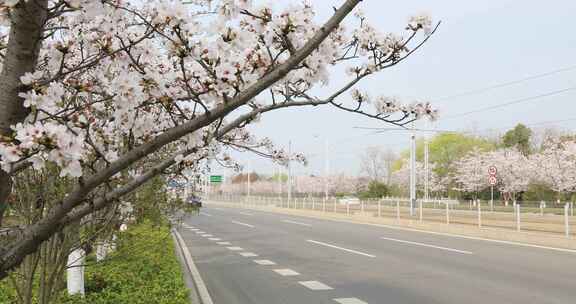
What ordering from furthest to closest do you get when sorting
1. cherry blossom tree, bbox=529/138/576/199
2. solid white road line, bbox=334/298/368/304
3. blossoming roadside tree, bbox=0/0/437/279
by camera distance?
cherry blossom tree, bbox=529/138/576/199, solid white road line, bbox=334/298/368/304, blossoming roadside tree, bbox=0/0/437/279

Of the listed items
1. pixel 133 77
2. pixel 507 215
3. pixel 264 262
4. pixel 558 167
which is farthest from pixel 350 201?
pixel 133 77

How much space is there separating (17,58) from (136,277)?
7680mm

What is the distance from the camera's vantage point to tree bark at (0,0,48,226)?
249 centimetres

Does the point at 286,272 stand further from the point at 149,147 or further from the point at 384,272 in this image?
the point at 149,147

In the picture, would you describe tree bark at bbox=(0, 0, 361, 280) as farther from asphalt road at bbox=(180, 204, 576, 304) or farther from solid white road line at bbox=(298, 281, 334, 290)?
solid white road line at bbox=(298, 281, 334, 290)

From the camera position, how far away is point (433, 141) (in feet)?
292

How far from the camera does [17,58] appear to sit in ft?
8.41

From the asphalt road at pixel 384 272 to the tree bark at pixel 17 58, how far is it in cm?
638

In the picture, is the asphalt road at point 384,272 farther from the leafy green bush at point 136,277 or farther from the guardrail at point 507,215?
the guardrail at point 507,215

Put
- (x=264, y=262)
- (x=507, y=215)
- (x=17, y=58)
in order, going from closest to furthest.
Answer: (x=17, y=58)
(x=264, y=262)
(x=507, y=215)

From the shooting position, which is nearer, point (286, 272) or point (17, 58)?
point (17, 58)

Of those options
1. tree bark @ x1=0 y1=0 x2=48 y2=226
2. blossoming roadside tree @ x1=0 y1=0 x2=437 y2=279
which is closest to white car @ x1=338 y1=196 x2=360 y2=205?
blossoming roadside tree @ x1=0 y1=0 x2=437 y2=279

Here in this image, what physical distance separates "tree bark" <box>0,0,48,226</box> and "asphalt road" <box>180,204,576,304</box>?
638cm

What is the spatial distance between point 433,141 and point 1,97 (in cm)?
9014
